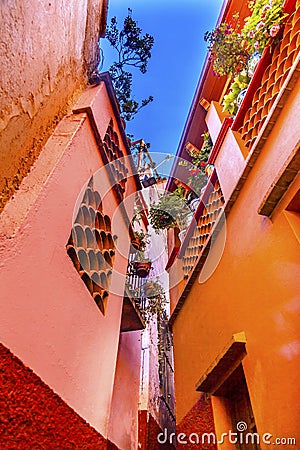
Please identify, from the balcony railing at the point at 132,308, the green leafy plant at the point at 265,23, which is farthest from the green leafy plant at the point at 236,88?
the balcony railing at the point at 132,308

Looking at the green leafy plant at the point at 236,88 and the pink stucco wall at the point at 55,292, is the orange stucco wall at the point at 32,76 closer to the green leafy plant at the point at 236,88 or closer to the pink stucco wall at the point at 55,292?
the pink stucco wall at the point at 55,292

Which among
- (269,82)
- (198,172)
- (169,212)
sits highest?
(198,172)

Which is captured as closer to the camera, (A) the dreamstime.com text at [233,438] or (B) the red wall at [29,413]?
(B) the red wall at [29,413]

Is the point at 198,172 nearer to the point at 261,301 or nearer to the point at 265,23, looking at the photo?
the point at 265,23

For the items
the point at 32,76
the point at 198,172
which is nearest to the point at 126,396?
the point at 198,172

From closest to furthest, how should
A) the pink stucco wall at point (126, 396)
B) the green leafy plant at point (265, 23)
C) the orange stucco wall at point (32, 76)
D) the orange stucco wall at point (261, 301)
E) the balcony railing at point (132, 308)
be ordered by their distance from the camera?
the orange stucco wall at point (32, 76)
the orange stucco wall at point (261, 301)
the green leafy plant at point (265, 23)
the pink stucco wall at point (126, 396)
the balcony railing at point (132, 308)

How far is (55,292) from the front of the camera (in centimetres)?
204

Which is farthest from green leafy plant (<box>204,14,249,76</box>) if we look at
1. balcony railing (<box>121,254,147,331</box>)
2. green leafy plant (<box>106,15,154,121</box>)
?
balcony railing (<box>121,254,147,331</box>)

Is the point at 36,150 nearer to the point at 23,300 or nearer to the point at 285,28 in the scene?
the point at 23,300

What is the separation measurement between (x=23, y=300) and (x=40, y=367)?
0.42 meters

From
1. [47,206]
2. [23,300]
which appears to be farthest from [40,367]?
[47,206]

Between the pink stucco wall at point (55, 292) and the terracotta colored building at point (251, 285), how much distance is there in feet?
4.20

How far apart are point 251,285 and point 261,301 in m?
0.24

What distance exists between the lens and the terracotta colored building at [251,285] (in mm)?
2180
